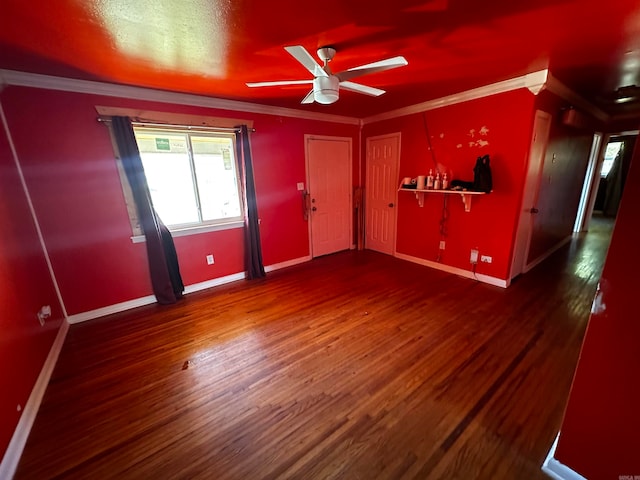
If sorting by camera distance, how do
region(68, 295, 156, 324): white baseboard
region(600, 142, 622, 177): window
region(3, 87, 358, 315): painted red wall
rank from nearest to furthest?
region(3, 87, 358, 315): painted red wall, region(68, 295, 156, 324): white baseboard, region(600, 142, 622, 177): window

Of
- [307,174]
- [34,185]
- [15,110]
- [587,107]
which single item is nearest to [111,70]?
[15,110]

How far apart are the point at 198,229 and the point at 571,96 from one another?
4.91 metres

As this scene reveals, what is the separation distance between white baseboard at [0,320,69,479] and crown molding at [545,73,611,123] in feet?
16.0

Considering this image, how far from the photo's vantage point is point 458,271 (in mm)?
3584

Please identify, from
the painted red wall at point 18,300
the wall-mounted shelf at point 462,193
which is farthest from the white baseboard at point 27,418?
the wall-mounted shelf at point 462,193

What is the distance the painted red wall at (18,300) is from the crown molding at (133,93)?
0.49 metres

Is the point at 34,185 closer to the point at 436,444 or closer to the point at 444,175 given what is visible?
the point at 436,444

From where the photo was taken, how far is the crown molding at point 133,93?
219 centimetres

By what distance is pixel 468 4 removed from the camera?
1415 millimetres

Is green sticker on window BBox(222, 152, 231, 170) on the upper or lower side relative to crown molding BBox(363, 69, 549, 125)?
lower

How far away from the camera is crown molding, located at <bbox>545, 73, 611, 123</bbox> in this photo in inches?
107

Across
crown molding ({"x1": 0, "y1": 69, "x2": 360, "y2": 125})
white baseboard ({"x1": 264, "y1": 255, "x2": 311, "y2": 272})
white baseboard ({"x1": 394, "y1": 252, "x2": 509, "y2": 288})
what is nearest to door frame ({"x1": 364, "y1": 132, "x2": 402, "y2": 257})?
white baseboard ({"x1": 394, "y1": 252, "x2": 509, "y2": 288})

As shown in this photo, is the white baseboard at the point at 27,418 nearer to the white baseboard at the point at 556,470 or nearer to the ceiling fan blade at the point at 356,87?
the white baseboard at the point at 556,470

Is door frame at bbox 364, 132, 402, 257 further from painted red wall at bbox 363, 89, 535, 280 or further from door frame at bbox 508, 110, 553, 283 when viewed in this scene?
door frame at bbox 508, 110, 553, 283
